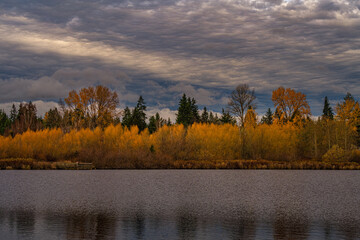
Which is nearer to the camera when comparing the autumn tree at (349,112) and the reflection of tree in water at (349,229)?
the reflection of tree in water at (349,229)

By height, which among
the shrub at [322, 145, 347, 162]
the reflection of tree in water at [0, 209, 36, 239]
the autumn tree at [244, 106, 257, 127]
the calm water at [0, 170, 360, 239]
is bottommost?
the calm water at [0, 170, 360, 239]

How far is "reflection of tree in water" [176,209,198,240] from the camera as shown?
16.1m

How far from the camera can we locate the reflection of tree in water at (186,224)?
16109 mm

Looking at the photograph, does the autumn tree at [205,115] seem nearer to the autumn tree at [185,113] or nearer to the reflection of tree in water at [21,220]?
the autumn tree at [185,113]

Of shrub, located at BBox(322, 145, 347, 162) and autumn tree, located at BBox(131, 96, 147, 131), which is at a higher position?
autumn tree, located at BBox(131, 96, 147, 131)

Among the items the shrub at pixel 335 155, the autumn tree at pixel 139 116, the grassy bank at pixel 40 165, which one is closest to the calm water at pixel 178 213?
the grassy bank at pixel 40 165

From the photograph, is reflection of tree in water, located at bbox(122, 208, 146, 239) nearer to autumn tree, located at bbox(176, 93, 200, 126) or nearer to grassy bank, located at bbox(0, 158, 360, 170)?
grassy bank, located at bbox(0, 158, 360, 170)

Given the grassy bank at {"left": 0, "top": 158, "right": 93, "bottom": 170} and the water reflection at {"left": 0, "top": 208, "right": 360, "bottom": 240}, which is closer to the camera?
the water reflection at {"left": 0, "top": 208, "right": 360, "bottom": 240}

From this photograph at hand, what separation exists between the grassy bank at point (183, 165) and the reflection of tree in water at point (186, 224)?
1798 inches

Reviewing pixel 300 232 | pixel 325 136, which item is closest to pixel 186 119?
pixel 325 136

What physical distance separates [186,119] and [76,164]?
4230cm

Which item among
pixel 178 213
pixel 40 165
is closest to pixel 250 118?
pixel 40 165

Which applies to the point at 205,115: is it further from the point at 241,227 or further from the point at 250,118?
the point at 241,227

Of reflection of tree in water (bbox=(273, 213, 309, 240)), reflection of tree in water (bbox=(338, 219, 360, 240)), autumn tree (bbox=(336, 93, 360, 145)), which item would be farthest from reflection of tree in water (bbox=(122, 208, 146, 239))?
autumn tree (bbox=(336, 93, 360, 145))
